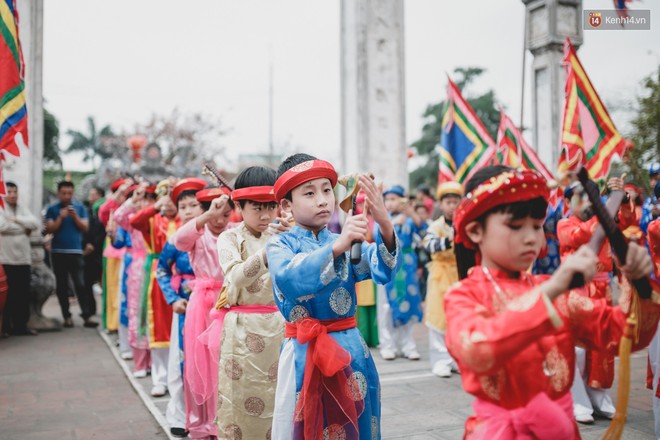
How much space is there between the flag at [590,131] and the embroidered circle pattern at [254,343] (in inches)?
108

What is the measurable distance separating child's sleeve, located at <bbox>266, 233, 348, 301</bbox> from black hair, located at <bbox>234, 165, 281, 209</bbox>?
92cm

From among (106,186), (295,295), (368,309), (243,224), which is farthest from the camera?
(106,186)

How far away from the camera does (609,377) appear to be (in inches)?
179

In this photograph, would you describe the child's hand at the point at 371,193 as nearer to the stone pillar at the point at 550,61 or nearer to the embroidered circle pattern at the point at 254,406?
the embroidered circle pattern at the point at 254,406

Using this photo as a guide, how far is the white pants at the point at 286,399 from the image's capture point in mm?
2475

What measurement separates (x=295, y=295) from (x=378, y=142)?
7.14 m

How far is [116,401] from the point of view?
5414mm

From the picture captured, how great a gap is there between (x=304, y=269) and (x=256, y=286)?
1.28 meters

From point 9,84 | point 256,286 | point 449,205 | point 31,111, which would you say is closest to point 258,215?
point 256,286

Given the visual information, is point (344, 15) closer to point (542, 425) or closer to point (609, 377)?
point (609, 377)

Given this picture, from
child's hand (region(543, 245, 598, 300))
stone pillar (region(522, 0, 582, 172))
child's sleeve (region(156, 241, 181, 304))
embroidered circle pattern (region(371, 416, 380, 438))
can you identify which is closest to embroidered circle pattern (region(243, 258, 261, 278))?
embroidered circle pattern (region(371, 416, 380, 438))

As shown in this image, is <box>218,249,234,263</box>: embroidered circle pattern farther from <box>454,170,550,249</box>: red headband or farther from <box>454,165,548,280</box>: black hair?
<box>454,170,550,249</box>: red headband

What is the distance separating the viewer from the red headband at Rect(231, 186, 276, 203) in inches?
132

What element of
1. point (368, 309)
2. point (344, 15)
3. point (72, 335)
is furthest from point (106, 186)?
point (368, 309)
